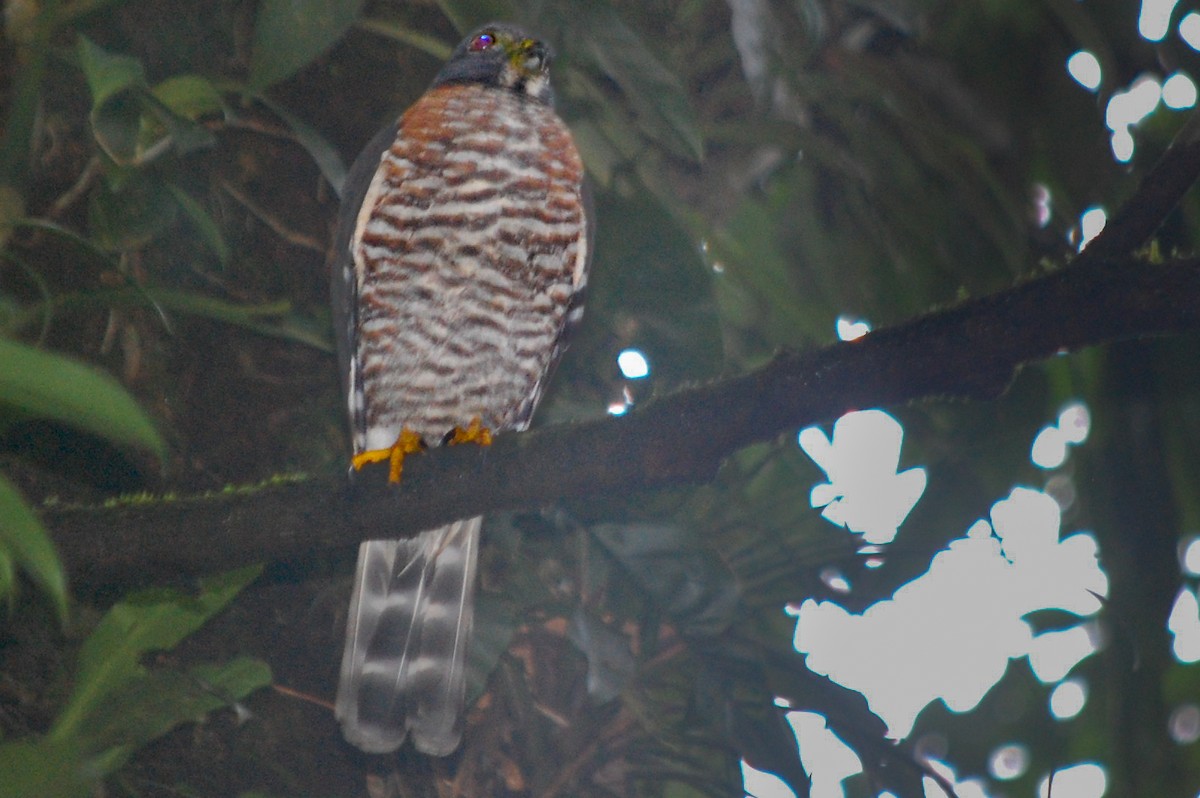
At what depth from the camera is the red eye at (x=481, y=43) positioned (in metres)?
2.46

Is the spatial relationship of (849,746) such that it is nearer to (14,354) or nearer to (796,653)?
(796,653)

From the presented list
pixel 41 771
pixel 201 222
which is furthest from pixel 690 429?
pixel 201 222

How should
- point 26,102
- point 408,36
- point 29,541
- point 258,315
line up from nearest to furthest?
point 29,541, point 26,102, point 258,315, point 408,36

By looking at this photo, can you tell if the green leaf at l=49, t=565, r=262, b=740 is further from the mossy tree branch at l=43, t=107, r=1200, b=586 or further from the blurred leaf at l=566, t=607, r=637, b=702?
the blurred leaf at l=566, t=607, r=637, b=702

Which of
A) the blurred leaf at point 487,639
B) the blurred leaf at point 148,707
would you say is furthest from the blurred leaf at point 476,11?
the blurred leaf at point 148,707

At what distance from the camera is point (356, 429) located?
235 centimetres

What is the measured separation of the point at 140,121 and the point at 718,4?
1.50 m

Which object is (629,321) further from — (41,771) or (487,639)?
(41,771)

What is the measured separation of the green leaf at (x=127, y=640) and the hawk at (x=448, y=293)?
375mm

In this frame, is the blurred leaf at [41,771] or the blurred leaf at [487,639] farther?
the blurred leaf at [487,639]

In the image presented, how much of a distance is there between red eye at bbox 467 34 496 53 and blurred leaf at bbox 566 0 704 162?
0.27 meters

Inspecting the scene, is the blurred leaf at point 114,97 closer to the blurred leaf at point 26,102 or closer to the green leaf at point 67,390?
the blurred leaf at point 26,102

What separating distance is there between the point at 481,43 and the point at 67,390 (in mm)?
1595

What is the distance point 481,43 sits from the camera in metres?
2.48
